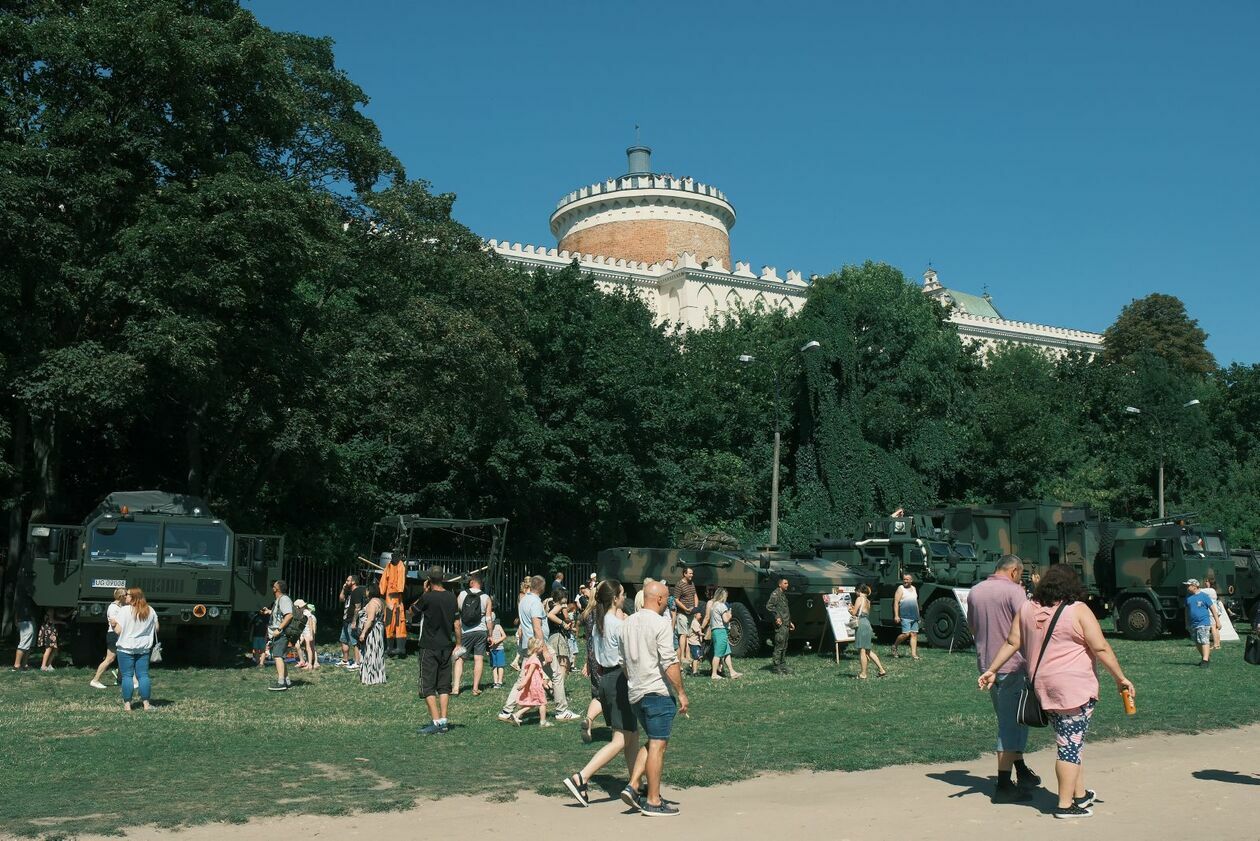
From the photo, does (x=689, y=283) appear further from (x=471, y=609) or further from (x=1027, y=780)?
(x=1027, y=780)

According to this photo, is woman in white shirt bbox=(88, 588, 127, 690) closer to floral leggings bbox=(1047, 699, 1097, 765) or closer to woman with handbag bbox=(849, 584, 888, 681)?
woman with handbag bbox=(849, 584, 888, 681)

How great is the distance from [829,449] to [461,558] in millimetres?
17875

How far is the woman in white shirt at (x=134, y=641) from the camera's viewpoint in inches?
558

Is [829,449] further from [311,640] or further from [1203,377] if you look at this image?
[1203,377]

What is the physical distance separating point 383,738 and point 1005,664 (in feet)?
20.5

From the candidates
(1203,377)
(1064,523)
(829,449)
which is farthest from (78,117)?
(1203,377)

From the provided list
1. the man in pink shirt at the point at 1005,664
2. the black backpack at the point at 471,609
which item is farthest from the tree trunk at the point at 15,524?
the man in pink shirt at the point at 1005,664

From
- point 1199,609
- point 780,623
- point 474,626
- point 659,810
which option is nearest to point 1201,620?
point 1199,609

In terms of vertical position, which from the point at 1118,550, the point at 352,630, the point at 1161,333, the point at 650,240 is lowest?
the point at 352,630

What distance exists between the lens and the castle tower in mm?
72625

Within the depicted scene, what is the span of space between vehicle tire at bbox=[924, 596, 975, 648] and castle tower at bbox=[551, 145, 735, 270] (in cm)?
4959

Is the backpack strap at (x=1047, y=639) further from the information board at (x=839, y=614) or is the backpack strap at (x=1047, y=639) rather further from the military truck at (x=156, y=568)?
the military truck at (x=156, y=568)

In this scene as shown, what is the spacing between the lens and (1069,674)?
812cm

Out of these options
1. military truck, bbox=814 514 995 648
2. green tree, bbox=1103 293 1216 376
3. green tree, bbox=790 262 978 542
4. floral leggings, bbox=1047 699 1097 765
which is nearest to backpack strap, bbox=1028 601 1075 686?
floral leggings, bbox=1047 699 1097 765
